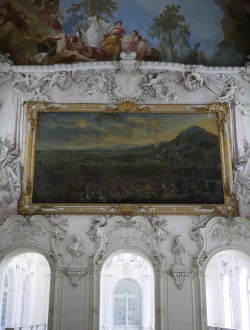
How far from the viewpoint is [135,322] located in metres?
26.0

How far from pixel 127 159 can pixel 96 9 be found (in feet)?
21.1

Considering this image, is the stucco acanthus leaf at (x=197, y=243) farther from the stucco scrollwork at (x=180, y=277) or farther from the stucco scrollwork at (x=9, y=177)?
the stucco scrollwork at (x=9, y=177)

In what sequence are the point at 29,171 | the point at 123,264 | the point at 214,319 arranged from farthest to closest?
the point at 123,264, the point at 214,319, the point at 29,171

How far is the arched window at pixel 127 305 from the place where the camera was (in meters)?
26.0

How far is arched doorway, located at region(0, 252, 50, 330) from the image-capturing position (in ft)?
71.5

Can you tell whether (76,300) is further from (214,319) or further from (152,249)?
(214,319)

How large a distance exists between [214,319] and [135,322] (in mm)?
4470

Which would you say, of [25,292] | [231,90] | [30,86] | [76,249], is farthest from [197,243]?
[25,292]

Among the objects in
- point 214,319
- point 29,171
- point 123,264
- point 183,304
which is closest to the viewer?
point 183,304

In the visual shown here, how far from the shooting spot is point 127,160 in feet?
58.5

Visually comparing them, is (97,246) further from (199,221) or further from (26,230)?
(199,221)

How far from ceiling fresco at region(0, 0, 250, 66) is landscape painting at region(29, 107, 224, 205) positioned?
2510mm

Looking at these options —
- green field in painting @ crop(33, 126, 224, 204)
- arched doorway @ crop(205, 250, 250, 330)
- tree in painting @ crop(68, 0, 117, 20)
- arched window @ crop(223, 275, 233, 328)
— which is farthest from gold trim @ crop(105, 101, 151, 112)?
arched window @ crop(223, 275, 233, 328)

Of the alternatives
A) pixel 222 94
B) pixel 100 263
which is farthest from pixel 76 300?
pixel 222 94
